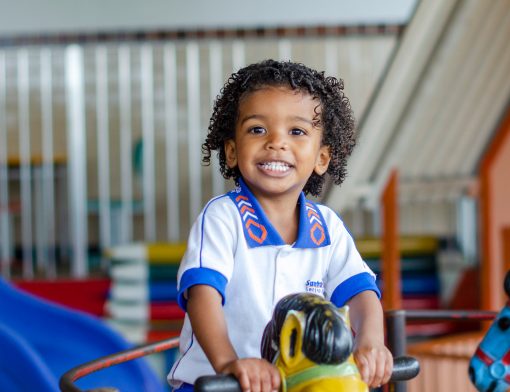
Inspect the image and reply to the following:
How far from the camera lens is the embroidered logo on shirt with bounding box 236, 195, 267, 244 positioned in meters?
1.01

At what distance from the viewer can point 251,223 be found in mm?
1017

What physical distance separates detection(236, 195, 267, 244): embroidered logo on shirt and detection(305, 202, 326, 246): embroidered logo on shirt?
0.23ft

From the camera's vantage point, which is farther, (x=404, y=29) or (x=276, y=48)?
(x=276, y=48)

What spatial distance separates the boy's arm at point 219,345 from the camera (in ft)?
2.50

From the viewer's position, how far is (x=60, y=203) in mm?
6160

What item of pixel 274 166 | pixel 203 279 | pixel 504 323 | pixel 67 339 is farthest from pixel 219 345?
pixel 67 339

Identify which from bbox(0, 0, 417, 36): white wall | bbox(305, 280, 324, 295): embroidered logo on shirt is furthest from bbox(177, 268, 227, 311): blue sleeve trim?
bbox(0, 0, 417, 36): white wall

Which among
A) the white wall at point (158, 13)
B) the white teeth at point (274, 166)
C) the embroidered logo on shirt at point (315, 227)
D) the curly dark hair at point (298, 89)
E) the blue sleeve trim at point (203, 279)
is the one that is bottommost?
the blue sleeve trim at point (203, 279)

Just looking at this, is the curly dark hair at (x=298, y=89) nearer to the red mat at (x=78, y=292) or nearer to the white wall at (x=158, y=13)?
the red mat at (x=78, y=292)

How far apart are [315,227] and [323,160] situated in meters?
0.09

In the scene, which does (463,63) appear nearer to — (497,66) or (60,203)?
(497,66)

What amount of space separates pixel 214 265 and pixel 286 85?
0.24 metres

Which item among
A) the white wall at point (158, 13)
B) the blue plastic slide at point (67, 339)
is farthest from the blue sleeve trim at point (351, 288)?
the white wall at point (158, 13)

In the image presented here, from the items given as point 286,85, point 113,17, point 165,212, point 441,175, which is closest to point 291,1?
point 113,17
